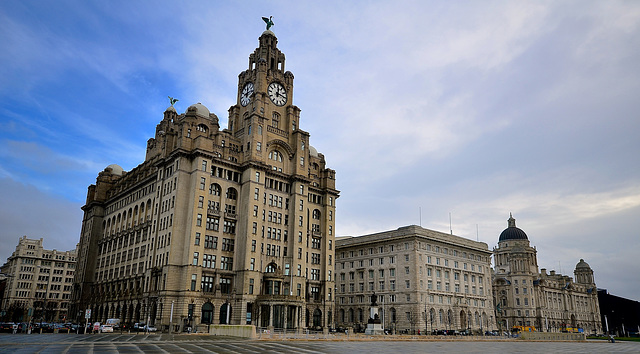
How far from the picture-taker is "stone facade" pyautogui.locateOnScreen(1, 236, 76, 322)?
6501 inches

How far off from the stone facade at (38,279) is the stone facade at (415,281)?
106902 millimetres

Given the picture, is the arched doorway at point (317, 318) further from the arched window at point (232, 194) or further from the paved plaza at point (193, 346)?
the paved plaza at point (193, 346)

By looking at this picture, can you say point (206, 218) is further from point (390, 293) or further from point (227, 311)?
point (390, 293)

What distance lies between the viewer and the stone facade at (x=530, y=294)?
157875 mm

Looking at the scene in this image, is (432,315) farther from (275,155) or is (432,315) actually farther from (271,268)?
(275,155)

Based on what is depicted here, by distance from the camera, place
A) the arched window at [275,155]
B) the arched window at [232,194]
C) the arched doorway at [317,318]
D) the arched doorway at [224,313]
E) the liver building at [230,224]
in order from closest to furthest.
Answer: the liver building at [230,224]
the arched doorway at [224,313]
the arched window at [232,194]
the arched doorway at [317,318]
the arched window at [275,155]

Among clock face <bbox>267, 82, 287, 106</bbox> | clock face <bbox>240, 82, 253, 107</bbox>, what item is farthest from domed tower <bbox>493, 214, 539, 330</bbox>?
clock face <bbox>240, 82, 253, 107</bbox>

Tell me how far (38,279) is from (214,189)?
418 feet

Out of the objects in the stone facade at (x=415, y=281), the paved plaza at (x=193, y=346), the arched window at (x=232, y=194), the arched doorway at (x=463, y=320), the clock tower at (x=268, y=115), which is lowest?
the paved plaza at (x=193, y=346)

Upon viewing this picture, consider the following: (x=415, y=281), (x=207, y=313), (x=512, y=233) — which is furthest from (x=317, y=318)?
(x=512, y=233)

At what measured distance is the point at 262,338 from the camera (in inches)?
2120

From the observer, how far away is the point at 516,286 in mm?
161875

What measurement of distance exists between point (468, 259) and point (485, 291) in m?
11.2

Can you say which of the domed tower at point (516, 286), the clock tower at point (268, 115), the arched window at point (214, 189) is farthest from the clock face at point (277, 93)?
the domed tower at point (516, 286)
